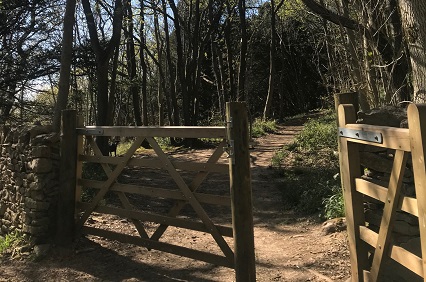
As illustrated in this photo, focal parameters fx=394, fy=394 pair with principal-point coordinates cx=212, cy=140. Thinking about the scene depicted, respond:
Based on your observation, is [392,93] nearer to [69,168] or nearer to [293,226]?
[293,226]

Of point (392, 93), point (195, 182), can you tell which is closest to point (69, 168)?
point (195, 182)

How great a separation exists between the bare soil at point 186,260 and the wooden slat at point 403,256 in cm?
137

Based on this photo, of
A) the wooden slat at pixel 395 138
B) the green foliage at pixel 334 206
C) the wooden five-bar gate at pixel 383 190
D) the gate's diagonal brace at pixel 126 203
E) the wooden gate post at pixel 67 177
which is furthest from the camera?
the green foliage at pixel 334 206

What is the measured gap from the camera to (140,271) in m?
4.89

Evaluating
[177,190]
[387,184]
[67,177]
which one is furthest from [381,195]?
[67,177]

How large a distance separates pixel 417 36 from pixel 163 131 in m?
3.70

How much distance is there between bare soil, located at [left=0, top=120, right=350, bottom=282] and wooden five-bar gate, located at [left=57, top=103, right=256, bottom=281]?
32 centimetres

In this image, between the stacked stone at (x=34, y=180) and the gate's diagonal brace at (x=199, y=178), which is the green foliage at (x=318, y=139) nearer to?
the gate's diagonal brace at (x=199, y=178)

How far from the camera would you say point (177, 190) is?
15.1 ft

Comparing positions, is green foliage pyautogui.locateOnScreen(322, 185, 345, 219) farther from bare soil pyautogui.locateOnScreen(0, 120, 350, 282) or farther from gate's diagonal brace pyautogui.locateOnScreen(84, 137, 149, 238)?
gate's diagonal brace pyautogui.locateOnScreen(84, 137, 149, 238)

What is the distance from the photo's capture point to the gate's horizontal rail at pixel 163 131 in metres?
4.13

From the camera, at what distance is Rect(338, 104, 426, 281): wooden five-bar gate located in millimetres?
2303

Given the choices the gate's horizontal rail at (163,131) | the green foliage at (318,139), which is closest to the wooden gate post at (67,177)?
the gate's horizontal rail at (163,131)

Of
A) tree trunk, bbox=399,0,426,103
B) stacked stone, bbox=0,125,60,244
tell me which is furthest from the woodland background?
A: stacked stone, bbox=0,125,60,244
